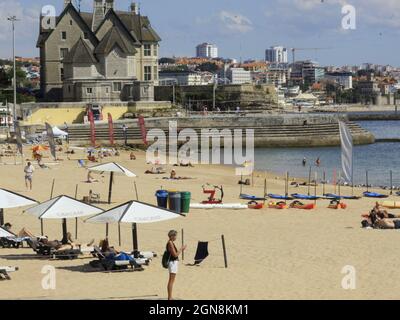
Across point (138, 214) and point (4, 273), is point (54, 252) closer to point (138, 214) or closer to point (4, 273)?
point (138, 214)

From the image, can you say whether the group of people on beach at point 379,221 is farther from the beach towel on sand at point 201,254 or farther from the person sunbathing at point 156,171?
the person sunbathing at point 156,171

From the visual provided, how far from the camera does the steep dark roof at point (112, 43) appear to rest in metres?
69.8

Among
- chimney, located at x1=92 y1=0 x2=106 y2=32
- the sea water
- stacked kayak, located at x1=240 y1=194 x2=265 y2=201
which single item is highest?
chimney, located at x1=92 y1=0 x2=106 y2=32

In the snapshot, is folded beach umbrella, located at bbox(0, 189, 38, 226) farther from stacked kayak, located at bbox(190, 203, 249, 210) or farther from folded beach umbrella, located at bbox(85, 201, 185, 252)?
stacked kayak, located at bbox(190, 203, 249, 210)

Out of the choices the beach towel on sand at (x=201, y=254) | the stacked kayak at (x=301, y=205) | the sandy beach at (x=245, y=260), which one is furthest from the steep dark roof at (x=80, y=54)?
the beach towel on sand at (x=201, y=254)

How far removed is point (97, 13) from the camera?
73.2 metres

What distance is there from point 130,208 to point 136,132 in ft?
145

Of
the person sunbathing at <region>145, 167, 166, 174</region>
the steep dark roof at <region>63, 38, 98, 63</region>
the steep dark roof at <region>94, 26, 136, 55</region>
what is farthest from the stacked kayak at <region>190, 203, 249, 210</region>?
the steep dark roof at <region>94, 26, 136, 55</region>

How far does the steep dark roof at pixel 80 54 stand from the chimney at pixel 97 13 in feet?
10.2

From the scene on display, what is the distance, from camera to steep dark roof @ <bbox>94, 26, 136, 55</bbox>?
69.8 meters

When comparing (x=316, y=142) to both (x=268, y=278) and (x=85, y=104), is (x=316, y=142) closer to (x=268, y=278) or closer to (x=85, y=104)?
(x=85, y=104)

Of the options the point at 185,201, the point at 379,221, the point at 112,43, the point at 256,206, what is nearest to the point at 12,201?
the point at 185,201

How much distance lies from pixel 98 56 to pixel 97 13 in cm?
501
